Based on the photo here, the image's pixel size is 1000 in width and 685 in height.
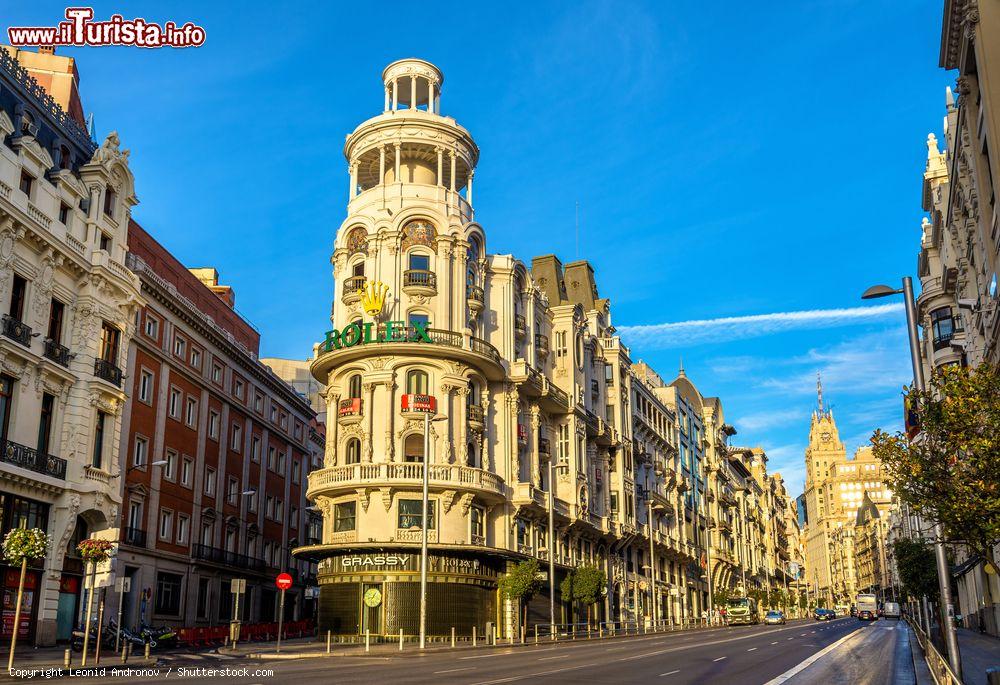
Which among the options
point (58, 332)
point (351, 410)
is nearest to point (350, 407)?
point (351, 410)

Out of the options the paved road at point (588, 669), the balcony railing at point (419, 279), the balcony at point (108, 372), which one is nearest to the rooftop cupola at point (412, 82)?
the balcony railing at point (419, 279)

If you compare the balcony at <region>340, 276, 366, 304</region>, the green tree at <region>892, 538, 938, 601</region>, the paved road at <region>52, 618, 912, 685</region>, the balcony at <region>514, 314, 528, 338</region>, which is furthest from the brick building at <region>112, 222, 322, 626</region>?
the green tree at <region>892, 538, 938, 601</region>

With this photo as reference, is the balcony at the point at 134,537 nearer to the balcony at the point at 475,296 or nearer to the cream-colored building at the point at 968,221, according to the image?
the balcony at the point at 475,296

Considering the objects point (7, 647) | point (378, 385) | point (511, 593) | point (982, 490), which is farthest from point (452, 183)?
point (982, 490)

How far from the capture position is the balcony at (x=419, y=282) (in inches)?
2080

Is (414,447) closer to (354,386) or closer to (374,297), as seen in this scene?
(354,386)

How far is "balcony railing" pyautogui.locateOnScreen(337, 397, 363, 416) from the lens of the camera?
50312mm

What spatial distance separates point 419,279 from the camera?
174 ft

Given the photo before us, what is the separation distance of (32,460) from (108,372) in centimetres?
583

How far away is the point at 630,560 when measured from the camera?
76.1m

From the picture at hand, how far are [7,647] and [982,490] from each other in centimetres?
3156

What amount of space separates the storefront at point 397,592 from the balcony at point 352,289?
14.7m

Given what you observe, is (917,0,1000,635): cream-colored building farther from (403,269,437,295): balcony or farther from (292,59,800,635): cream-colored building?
(403,269,437,295): balcony

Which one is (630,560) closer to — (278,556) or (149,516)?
(278,556)
